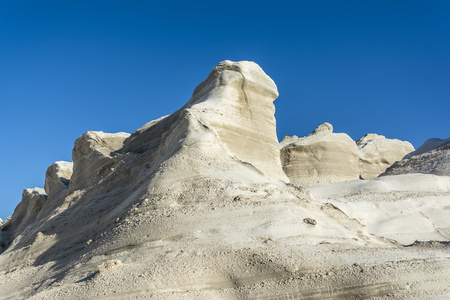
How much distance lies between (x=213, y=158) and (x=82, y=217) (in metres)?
4.74

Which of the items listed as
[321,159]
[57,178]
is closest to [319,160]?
[321,159]

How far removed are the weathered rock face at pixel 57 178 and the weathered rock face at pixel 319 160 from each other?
35.7 ft

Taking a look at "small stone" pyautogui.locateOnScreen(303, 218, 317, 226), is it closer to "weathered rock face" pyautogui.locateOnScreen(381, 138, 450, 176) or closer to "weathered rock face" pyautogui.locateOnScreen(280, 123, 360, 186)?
"weathered rock face" pyautogui.locateOnScreen(381, 138, 450, 176)

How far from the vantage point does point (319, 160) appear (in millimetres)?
23047

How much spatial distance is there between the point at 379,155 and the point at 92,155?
58.5 feet

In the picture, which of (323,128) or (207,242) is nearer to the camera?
(207,242)

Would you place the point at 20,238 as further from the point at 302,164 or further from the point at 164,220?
the point at 302,164

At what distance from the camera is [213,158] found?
11102 mm

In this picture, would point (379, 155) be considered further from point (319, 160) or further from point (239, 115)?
point (239, 115)

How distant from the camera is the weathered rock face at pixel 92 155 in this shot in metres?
16.3

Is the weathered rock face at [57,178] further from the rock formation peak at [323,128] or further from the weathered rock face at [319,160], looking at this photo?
the rock formation peak at [323,128]

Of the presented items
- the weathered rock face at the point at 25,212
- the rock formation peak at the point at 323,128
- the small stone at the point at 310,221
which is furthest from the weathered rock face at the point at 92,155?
the rock formation peak at the point at 323,128

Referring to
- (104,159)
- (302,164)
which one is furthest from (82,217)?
(302,164)

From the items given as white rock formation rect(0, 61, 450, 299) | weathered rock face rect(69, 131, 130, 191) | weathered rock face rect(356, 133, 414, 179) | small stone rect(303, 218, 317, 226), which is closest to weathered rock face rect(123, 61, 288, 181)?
white rock formation rect(0, 61, 450, 299)
